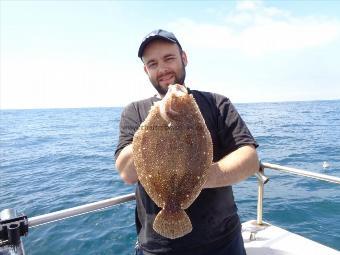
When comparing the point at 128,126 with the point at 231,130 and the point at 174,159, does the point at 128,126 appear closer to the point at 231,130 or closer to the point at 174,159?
the point at 174,159

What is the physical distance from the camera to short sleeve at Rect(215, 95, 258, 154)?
8.32 ft

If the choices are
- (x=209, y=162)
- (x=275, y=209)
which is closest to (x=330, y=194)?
(x=275, y=209)

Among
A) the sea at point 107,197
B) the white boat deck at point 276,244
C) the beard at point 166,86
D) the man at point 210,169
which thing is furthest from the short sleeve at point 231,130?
the white boat deck at point 276,244

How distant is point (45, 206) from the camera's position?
12.2m

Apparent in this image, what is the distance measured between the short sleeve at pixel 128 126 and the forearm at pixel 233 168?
791 millimetres

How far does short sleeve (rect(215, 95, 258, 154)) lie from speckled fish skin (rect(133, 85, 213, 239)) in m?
0.40

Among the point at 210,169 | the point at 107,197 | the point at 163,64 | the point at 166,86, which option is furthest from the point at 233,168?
the point at 107,197

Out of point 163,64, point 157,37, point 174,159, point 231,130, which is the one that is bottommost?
point 174,159

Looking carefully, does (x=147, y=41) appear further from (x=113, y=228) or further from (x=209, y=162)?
(x=113, y=228)

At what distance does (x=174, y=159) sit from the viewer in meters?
2.17

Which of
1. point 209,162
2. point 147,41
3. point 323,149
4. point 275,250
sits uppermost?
point 147,41

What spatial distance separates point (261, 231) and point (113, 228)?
6252mm

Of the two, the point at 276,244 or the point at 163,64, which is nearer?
the point at 163,64

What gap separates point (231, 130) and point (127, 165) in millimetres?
898
